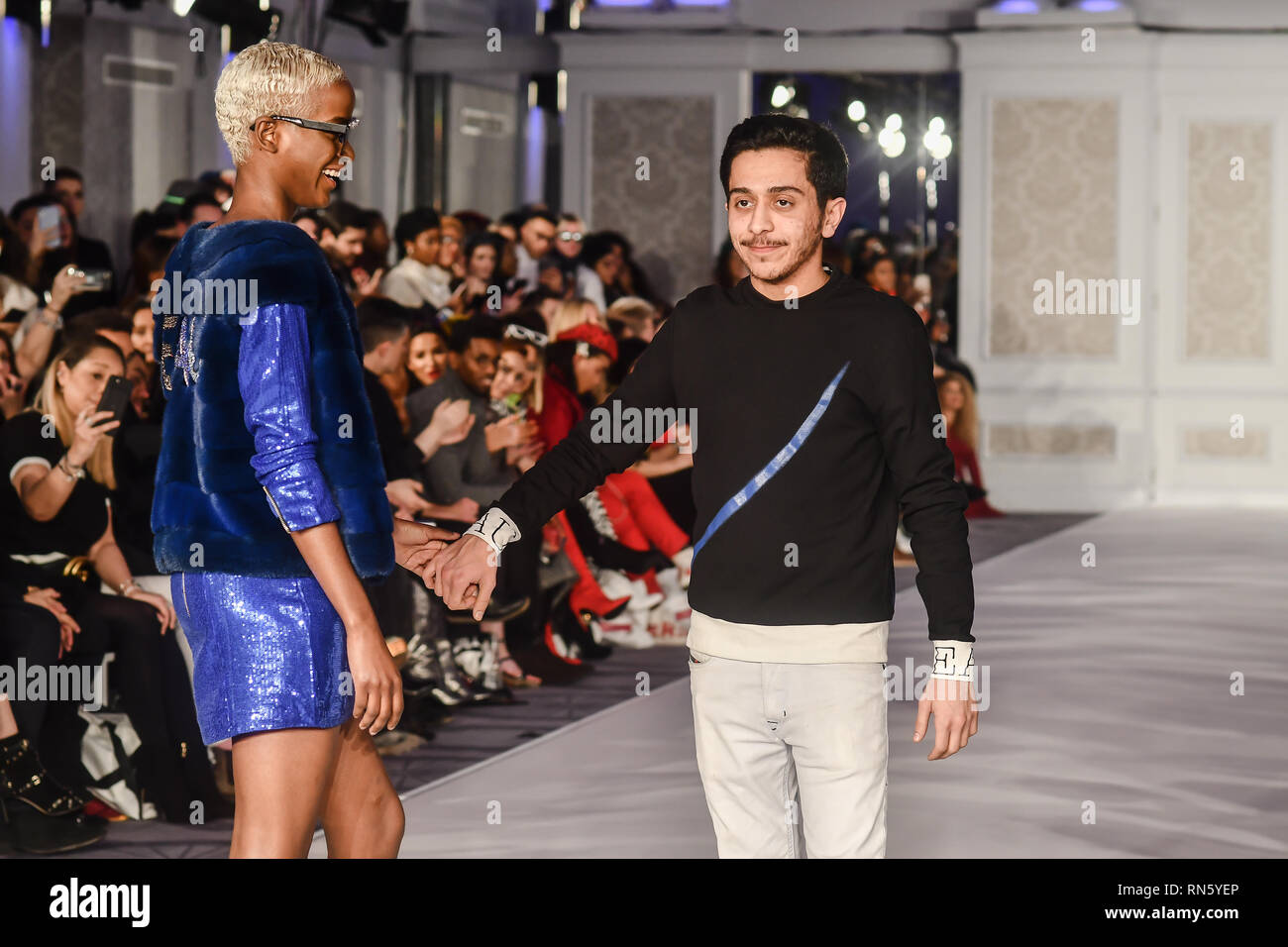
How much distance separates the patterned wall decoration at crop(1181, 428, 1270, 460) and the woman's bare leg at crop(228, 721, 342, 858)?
9726 millimetres

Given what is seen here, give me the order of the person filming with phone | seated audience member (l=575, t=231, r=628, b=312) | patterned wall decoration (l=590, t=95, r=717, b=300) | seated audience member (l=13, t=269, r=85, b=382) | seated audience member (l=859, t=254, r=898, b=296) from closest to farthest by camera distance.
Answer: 1. the person filming with phone
2. seated audience member (l=13, t=269, r=85, b=382)
3. seated audience member (l=575, t=231, r=628, b=312)
4. seated audience member (l=859, t=254, r=898, b=296)
5. patterned wall decoration (l=590, t=95, r=717, b=300)

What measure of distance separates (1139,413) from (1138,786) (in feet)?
23.1

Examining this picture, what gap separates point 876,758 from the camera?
2297 millimetres

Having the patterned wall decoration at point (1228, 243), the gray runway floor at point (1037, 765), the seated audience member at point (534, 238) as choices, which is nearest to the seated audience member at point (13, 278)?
the gray runway floor at point (1037, 765)

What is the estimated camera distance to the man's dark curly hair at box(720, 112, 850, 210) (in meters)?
2.27

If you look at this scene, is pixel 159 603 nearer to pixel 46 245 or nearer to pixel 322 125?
pixel 322 125

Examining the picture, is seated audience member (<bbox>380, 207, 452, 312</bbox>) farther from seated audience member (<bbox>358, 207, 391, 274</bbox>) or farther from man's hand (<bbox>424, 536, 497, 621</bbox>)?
man's hand (<bbox>424, 536, 497, 621</bbox>)

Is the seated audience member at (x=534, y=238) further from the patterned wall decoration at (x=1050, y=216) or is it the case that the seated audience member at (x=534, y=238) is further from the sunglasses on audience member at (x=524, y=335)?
the patterned wall decoration at (x=1050, y=216)

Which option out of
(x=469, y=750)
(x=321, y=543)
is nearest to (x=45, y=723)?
(x=469, y=750)

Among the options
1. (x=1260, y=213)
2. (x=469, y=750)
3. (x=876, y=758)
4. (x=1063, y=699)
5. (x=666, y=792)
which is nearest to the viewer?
(x=876, y=758)

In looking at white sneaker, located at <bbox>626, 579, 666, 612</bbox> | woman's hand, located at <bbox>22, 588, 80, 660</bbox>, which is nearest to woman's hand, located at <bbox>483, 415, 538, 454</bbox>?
white sneaker, located at <bbox>626, 579, 666, 612</bbox>

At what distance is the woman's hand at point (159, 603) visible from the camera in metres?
4.14

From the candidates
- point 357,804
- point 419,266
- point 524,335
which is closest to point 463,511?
point 524,335
